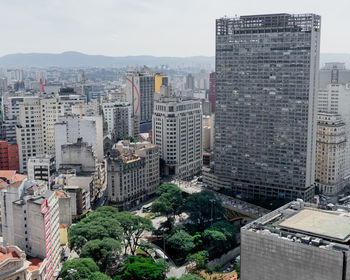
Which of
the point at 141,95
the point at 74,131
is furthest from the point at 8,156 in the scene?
the point at 141,95

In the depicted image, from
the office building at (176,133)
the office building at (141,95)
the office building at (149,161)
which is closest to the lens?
the office building at (149,161)

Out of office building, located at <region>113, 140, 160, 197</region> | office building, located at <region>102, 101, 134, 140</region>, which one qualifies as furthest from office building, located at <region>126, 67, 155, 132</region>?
office building, located at <region>113, 140, 160, 197</region>

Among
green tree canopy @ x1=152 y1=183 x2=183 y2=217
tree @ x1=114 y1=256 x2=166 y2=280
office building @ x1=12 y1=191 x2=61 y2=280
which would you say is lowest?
tree @ x1=114 y1=256 x2=166 y2=280

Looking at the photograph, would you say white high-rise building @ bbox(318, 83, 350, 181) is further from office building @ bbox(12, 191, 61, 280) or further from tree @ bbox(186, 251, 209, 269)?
office building @ bbox(12, 191, 61, 280)

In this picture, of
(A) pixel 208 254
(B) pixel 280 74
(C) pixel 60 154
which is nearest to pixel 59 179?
(C) pixel 60 154

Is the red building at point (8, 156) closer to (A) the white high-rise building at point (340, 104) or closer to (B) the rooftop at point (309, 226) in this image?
(A) the white high-rise building at point (340, 104)

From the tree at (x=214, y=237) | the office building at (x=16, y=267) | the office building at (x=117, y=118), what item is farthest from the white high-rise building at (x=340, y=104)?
the office building at (x=16, y=267)
